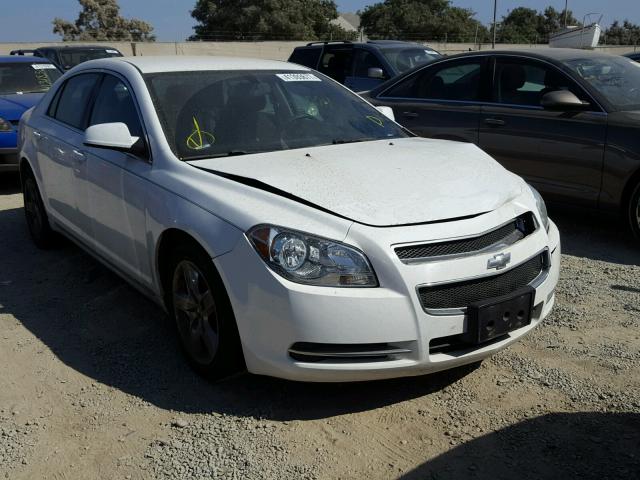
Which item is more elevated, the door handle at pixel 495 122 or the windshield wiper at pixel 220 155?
the windshield wiper at pixel 220 155

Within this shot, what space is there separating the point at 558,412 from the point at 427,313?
82cm

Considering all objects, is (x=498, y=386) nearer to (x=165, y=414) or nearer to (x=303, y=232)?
(x=303, y=232)

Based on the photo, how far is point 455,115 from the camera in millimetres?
6613

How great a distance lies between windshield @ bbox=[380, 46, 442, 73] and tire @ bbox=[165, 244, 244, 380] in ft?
24.7

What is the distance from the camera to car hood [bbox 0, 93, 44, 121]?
8.29m

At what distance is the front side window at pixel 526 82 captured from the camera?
595cm

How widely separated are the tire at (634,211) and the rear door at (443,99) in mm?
1566

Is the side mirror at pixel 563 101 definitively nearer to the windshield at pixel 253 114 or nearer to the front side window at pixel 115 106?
the windshield at pixel 253 114

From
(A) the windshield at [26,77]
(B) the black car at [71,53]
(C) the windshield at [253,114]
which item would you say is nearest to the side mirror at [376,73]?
(A) the windshield at [26,77]

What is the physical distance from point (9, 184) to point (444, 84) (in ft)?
18.5

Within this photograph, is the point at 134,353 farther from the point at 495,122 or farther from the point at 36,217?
the point at 495,122

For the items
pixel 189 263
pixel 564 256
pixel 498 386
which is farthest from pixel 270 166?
pixel 564 256

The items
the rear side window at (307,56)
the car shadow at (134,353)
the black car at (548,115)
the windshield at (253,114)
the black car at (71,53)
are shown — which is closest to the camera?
the car shadow at (134,353)

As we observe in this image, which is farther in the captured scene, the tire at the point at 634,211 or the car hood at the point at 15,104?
the car hood at the point at 15,104
